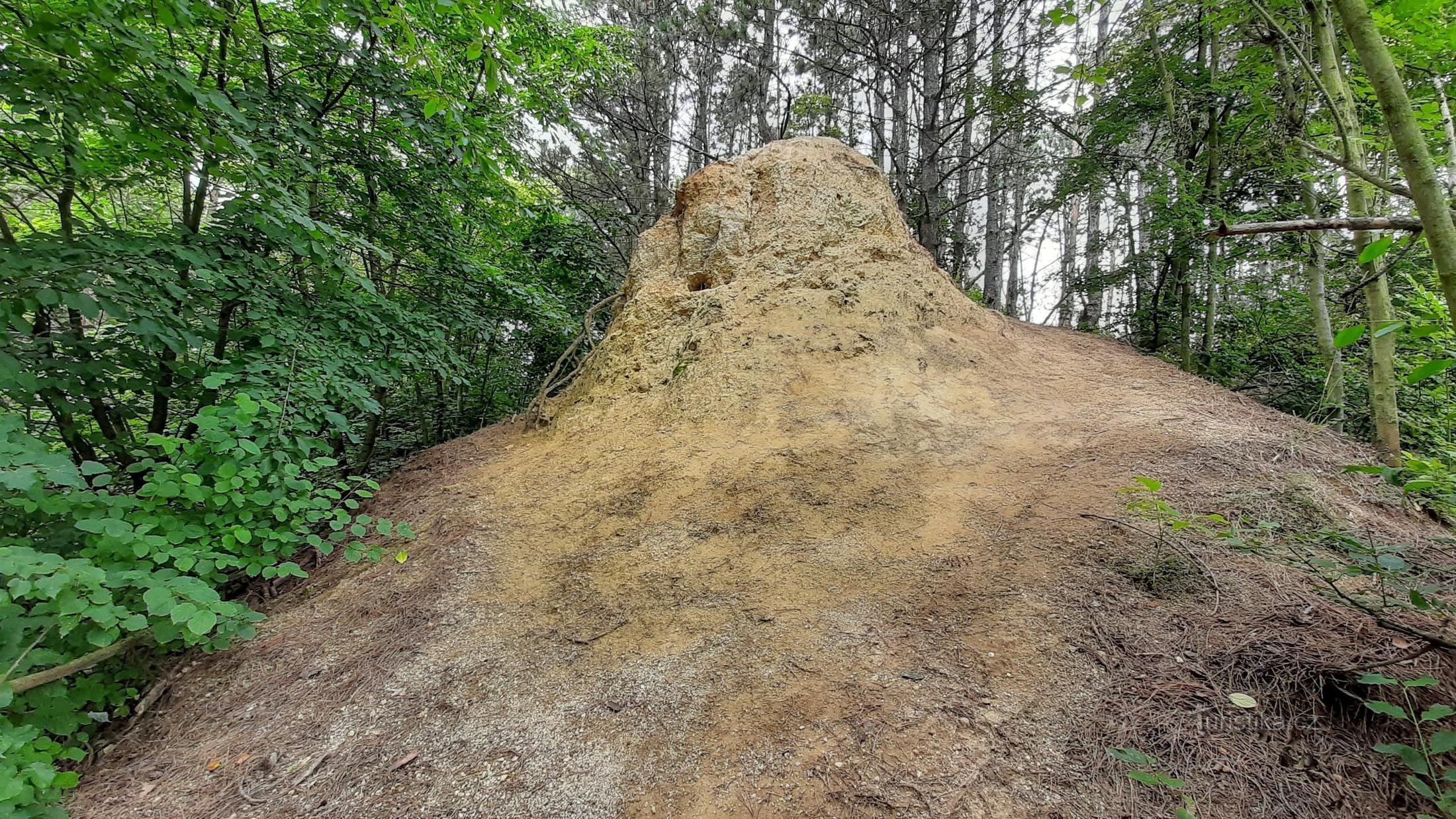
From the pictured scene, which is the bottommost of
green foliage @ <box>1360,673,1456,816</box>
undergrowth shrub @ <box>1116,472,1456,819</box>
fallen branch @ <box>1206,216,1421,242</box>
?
green foliage @ <box>1360,673,1456,816</box>

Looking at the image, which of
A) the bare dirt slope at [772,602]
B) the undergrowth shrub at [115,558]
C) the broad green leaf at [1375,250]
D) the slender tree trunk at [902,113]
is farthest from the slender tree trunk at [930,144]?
the undergrowth shrub at [115,558]

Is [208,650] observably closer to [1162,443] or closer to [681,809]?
[681,809]

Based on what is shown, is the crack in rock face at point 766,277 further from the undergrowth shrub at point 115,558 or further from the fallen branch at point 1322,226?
the fallen branch at point 1322,226

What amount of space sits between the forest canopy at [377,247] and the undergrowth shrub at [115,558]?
Result: 2 cm

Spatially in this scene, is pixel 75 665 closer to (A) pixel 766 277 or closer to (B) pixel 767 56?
(A) pixel 766 277

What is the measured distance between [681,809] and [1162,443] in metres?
3.56

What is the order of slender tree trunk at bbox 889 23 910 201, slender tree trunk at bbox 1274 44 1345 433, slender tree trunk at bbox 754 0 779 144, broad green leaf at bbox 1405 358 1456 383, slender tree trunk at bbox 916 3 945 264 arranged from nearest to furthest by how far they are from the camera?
broad green leaf at bbox 1405 358 1456 383, slender tree trunk at bbox 1274 44 1345 433, slender tree trunk at bbox 916 3 945 264, slender tree trunk at bbox 889 23 910 201, slender tree trunk at bbox 754 0 779 144

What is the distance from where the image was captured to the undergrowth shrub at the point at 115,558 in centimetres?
187

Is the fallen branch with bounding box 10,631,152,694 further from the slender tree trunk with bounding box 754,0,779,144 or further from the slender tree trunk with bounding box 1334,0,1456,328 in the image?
the slender tree trunk with bounding box 754,0,779,144

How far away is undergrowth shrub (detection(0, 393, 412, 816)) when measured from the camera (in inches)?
73.5

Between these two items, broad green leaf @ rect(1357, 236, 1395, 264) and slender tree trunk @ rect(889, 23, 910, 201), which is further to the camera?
slender tree trunk @ rect(889, 23, 910, 201)

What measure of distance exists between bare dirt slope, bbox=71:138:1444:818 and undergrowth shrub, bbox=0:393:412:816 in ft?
0.89

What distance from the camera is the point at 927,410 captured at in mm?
4008

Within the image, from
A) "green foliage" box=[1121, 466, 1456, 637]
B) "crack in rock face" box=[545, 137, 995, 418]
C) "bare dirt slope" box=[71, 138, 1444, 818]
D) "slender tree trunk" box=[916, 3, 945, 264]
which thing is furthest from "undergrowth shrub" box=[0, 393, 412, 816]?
"slender tree trunk" box=[916, 3, 945, 264]
